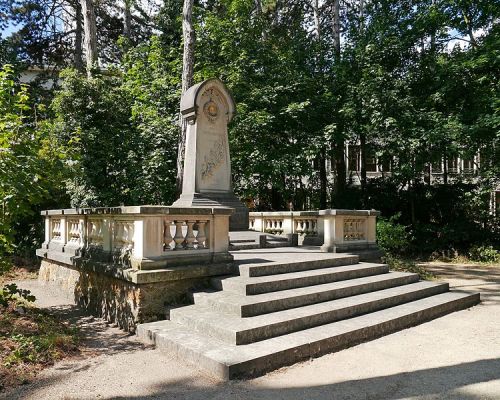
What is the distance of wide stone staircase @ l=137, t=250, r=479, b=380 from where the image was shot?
4.36m

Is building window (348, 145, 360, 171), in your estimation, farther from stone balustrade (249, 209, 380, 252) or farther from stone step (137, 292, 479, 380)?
A: stone step (137, 292, 479, 380)

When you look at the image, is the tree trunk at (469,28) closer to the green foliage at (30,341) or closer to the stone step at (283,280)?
the stone step at (283,280)

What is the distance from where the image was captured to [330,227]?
8469 millimetres

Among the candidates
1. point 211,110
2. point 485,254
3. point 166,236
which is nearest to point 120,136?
point 211,110

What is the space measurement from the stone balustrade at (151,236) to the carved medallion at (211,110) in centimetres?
367

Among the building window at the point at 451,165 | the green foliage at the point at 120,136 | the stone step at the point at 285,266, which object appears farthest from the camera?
the building window at the point at 451,165

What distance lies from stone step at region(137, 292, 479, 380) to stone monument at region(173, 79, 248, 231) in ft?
13.8

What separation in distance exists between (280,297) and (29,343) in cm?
308

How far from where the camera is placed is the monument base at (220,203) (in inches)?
350

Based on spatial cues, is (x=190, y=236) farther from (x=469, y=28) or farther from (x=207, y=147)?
(x=469, y=28)

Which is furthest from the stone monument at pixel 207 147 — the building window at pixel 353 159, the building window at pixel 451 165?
the building window at pixel 353 159

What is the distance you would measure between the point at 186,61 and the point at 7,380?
10.7 m

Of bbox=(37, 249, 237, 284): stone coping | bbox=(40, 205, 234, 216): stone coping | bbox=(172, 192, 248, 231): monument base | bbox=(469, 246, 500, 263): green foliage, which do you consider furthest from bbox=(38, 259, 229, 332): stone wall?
bbox=(469, 246, 500, 263): green foliage

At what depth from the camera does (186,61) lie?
12.6m
